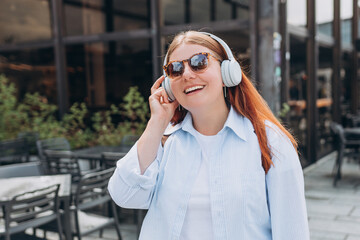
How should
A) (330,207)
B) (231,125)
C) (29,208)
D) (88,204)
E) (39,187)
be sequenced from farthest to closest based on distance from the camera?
A: (330,207) → (88,204) → (39,187) → (29,208) → (231,125)

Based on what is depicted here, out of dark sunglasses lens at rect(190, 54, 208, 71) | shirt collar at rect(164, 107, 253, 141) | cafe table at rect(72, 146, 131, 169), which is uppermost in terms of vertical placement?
dark sunglasses lens at rect(190, 54, 208, 71)

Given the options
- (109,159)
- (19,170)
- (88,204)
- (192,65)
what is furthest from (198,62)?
(19,170)

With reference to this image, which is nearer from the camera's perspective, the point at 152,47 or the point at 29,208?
the point at 29,208

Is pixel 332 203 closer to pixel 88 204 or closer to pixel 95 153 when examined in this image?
pixel 95 153

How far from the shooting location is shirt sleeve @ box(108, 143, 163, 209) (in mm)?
1415

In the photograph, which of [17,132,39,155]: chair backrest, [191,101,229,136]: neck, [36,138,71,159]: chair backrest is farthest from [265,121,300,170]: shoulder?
[17,132,39,155]: chair backrest

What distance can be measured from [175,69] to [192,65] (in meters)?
0.07

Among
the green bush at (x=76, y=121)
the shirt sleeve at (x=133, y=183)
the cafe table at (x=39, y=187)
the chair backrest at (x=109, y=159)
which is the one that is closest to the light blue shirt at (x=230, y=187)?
the shirt sleeve at (x=133, y=183)

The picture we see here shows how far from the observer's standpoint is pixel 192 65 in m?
1.45

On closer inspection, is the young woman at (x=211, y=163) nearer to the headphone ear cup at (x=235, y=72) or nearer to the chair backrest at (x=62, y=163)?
the headphone ear cup at (x=235, y=72)

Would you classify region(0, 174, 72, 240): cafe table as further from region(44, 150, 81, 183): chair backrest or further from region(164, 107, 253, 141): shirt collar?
region(164, 107, 253, 141): shirt collar

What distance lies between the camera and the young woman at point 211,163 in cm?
134

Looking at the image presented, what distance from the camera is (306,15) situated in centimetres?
836

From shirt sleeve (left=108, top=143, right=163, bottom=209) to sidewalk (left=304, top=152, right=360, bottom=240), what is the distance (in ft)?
11.2
